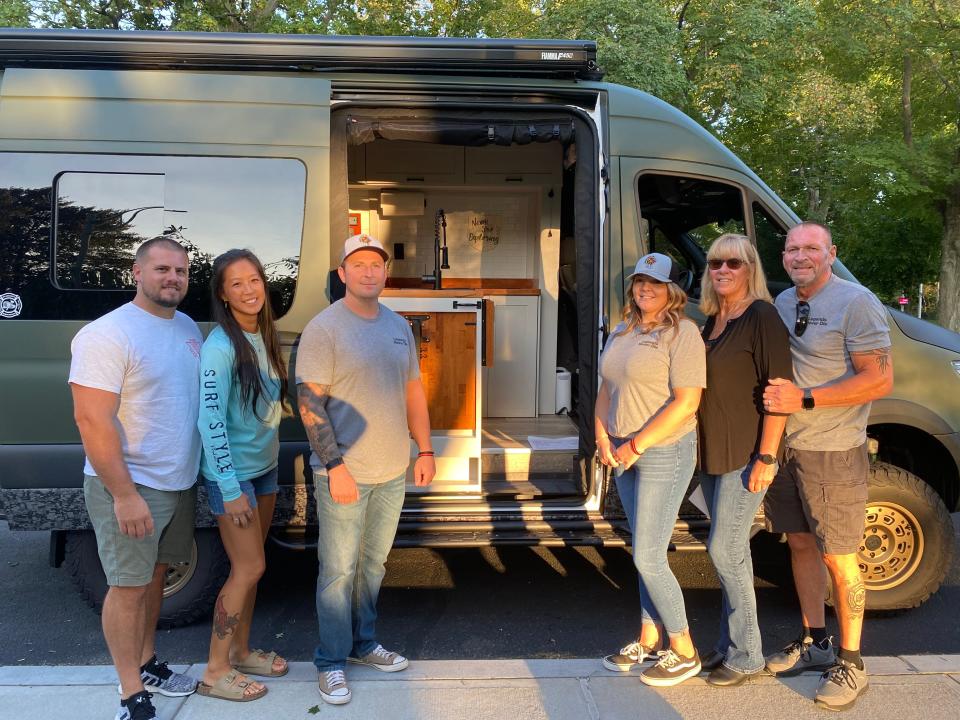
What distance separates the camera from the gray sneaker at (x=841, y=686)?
2973mm

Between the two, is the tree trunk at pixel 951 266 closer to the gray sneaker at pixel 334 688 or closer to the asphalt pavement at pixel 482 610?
the asphalt pavement at pixel 482 610

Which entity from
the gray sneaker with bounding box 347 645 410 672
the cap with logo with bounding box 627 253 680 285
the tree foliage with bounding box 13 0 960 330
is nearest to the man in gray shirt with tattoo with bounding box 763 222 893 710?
the cap with logo with bounding box 627 253 680 285

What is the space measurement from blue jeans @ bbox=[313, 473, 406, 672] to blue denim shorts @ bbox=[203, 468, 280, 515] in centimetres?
23

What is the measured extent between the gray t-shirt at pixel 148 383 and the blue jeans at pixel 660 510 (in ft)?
5.62

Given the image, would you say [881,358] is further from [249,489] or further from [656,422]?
[249,489]

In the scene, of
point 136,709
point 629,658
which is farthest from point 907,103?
point 136,709

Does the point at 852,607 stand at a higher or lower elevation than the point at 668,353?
lower

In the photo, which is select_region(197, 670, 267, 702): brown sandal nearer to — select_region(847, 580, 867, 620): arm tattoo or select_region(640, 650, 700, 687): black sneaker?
select_region(640, 650, 700, 687): black sneaker

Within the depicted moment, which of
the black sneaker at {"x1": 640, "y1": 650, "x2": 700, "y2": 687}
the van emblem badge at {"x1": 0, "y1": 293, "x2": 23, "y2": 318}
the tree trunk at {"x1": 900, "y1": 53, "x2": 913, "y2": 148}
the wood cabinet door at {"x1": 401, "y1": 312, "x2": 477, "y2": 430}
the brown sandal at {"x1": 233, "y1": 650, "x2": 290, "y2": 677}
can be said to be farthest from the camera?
the tree trunk at {"x1": 900, "y1": 53, "x2": 913, "y2": 148}

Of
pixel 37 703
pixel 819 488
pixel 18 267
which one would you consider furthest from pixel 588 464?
pixel 18 267

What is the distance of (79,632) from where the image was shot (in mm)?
3947

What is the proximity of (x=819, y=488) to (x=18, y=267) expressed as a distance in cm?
372

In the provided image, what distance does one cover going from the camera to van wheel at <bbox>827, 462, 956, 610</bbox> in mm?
3896

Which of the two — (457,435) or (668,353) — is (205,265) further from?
(668,353)
